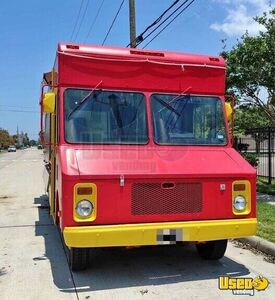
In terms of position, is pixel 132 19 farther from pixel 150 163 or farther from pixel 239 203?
pixel 239 203

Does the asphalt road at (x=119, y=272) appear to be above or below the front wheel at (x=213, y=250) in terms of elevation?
below

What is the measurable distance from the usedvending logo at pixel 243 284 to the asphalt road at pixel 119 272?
90 mm

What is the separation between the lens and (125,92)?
649cm

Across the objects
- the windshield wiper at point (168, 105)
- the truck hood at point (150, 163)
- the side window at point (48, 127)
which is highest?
the windshield wiper at point (168, 105)

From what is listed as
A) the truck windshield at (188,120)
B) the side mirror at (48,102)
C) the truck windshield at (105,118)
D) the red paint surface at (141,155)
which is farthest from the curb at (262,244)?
the side mirror at (48,102)

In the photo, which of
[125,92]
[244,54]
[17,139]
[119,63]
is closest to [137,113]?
[125,92]

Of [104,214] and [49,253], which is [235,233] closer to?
[104,214]

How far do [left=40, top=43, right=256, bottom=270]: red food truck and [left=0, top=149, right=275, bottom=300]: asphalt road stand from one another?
1.16 feet

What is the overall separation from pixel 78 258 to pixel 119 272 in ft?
1.93

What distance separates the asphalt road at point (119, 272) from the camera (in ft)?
17.3

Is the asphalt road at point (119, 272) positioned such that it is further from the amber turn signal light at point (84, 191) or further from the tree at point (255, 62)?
the tree at point (255, 62)

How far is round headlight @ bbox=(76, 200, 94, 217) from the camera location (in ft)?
17.7

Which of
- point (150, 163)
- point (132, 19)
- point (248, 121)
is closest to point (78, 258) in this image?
point (150, 163)

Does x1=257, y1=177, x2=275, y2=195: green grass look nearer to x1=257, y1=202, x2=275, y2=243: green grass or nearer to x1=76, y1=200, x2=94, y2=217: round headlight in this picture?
x1=257, y1=202, x2=275, y2=243: green grass
